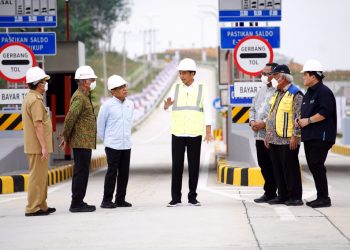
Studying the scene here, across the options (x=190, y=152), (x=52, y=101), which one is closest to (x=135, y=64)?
(x=52, y=101)

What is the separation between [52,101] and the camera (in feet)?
89.1

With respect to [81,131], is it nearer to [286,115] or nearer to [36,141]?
[36,141]

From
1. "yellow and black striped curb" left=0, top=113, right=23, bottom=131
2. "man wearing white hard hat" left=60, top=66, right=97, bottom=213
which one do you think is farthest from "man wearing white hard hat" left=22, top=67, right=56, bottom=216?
"yellow and black striped curb" left=0, top=113, right=23, bottom=131

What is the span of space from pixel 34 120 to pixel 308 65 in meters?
3.51

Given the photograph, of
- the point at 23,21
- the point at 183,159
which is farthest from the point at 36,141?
the point at 23,21

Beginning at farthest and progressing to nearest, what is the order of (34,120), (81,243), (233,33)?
1. (233,33)
2. (34,120)
3. (81,243)

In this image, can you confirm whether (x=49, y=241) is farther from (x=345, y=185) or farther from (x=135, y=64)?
(x=135, y=64)

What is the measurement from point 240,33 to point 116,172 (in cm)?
914

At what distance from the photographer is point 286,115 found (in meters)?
13.5

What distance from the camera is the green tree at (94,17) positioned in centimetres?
10025

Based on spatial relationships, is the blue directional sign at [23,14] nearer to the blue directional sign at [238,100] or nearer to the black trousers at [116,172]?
the blue directional sign at [238,100]

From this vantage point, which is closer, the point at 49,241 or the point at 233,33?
the point at 49,241

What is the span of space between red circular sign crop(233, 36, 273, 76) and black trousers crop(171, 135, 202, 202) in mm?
7286

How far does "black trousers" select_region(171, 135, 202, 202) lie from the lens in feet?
45.4
